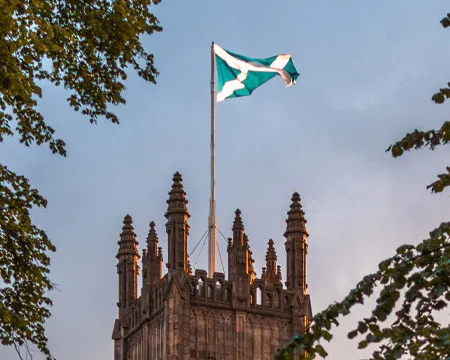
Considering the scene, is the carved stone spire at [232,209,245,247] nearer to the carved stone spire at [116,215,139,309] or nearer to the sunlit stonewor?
the sunlit stonewor

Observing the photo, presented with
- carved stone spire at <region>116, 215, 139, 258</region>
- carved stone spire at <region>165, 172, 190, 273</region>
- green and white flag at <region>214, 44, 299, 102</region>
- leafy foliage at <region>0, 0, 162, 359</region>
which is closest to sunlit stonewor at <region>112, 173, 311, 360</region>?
carved stone spire at <region>165, 172, 190, 273</region>

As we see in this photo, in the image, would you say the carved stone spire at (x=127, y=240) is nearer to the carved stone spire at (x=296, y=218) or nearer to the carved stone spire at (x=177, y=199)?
the carved stone spire at (x=177, y=199)

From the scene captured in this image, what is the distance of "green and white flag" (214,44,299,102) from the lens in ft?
183

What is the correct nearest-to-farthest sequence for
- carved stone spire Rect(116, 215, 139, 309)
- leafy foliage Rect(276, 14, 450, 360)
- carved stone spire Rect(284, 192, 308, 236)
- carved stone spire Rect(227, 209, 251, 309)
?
leafy foliage Rect(276, 14, 450, 360) < carved stone spire Rect(227, 209, 251, 309) < carved stone spire Rect(284, 192, 308, 236) < carved stone spire Rect(116, 215, 139, 309)

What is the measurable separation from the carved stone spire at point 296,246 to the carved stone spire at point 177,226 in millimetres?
4378

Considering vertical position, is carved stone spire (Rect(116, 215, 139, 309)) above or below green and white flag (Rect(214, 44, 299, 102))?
below

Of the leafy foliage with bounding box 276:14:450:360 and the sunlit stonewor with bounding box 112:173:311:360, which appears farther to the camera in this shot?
the sunlit stonewor with bounding box 112:173:311:360

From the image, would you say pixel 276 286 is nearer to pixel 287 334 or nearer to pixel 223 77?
pixel 287 334

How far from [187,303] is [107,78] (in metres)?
30.7

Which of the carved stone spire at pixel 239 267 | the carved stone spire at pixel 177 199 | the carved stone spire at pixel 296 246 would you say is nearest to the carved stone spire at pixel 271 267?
the carved stone spire at pixel 296 246

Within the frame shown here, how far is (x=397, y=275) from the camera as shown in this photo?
16906mm

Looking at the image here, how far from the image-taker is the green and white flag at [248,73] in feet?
183

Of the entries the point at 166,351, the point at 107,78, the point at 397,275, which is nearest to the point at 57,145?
the point at 107,78

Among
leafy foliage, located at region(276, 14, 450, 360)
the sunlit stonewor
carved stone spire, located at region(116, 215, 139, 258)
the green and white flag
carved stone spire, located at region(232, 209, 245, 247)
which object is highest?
the green and white flag
